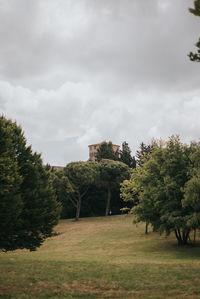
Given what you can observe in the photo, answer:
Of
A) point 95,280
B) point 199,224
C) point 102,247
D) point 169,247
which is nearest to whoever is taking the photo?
point 95,280

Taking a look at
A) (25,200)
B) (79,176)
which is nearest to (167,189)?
(25,200)

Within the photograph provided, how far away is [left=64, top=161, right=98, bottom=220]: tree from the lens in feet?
225

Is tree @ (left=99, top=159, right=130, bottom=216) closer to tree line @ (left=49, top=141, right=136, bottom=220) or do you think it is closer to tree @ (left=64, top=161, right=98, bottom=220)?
tree line @ (left=49, top=141, right=136, bottom=220)

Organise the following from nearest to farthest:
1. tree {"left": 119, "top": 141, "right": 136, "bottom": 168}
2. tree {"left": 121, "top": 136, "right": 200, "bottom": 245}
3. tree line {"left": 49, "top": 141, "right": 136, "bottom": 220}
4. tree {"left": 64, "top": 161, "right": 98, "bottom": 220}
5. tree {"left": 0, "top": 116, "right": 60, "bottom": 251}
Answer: tree {"left": 0, "top": 116, "right": 60, "bottom": 251} → tree {"left": 121, "top": 136, "right": 200, "bottom": 245} → tree {"left": 64, "top": 161, "right": 98, "bottom": 220} → tree line {"left": 49, "top": 141, "right": 136, "bottom": 220} → tree {"left": 119, "top": 141, "right": 136, "bottom": 168}

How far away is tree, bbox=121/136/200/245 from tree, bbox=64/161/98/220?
30.5 meters

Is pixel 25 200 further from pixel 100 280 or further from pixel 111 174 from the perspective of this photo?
pixel 111 174

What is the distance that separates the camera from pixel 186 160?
36.0 meters

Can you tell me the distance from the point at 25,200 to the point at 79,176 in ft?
141

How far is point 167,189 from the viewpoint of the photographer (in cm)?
3412

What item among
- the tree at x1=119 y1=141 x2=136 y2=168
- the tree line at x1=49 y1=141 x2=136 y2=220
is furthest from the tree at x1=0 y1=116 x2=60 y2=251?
the tree at x1=119 y1=141 x2=136 y2=168

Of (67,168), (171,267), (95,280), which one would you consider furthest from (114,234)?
(95,280)

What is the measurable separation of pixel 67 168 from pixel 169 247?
3814 cm

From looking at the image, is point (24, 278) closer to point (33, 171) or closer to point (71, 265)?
point (71, 265)

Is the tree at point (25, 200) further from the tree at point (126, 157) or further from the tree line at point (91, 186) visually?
the tree at point (126, 157)
